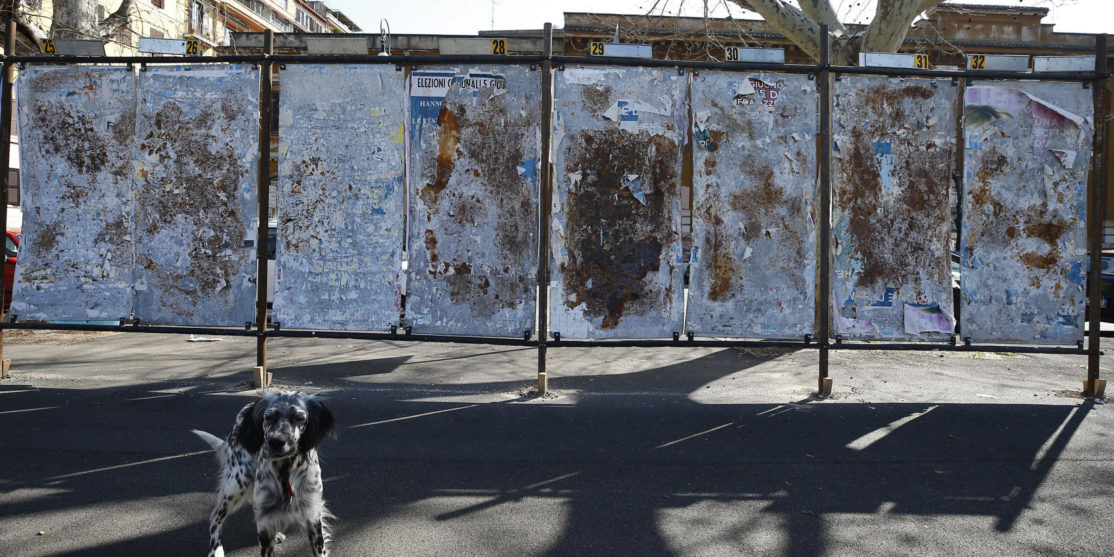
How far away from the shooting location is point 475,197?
6.91 m

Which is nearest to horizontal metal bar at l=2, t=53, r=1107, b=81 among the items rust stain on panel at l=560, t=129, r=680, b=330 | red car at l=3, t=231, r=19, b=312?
rust stain on panel at l=560, t=129, r=680, b=330

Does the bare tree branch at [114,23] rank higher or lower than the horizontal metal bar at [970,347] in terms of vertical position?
higher

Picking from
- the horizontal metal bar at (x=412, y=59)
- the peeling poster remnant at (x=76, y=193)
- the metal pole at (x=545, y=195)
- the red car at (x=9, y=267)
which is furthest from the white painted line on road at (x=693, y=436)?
the red car at (x=9, y=267)

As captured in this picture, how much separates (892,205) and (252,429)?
5.98 metres

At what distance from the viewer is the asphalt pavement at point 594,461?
3797 mm

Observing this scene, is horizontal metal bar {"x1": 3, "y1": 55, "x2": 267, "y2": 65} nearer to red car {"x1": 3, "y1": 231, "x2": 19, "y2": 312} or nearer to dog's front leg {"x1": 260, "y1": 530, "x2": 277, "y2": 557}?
dog's front leg {"x1": 260, "y1": 530, "x2": 277, "y2": 557}

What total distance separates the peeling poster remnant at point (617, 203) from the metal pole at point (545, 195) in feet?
0.25

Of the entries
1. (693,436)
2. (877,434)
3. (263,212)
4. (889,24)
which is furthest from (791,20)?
(263,212)

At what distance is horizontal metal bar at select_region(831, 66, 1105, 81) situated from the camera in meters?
6.72

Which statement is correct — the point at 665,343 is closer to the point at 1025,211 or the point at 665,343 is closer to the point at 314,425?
the point at 1025,211

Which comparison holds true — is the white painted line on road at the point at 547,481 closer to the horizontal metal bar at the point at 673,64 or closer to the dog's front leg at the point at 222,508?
the dog's front leg at the point at 222,508

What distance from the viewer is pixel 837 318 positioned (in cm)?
702

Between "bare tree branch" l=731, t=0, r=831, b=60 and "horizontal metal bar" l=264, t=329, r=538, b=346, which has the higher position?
"bare tree branch" l=731, t=0, r=831, b=60

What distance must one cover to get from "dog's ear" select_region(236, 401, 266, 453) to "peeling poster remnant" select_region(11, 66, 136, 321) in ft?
14.8
